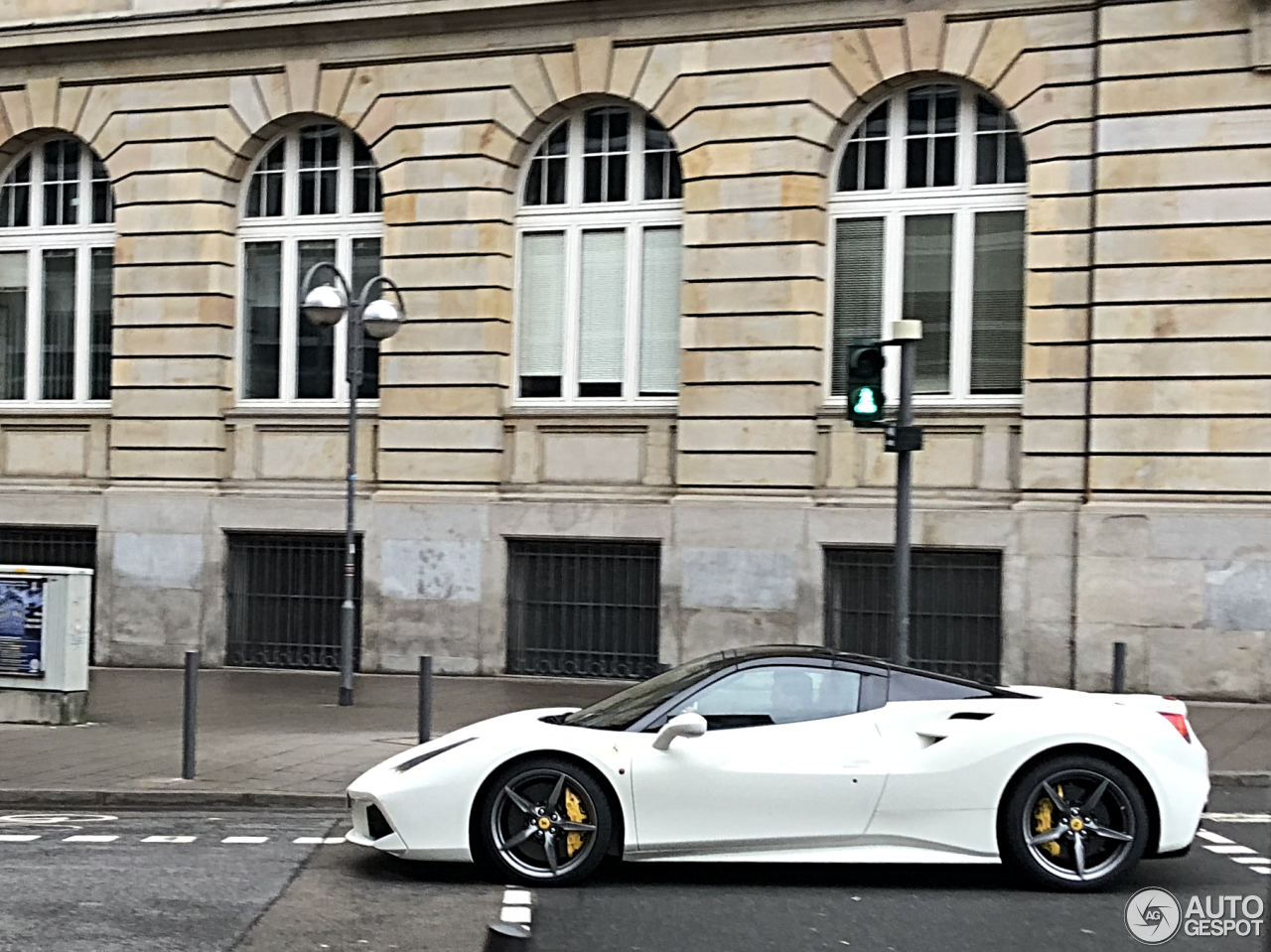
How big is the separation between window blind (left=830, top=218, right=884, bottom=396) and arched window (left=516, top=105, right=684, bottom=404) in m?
1.91

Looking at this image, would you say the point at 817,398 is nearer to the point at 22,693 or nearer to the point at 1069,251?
the point at 1069,251

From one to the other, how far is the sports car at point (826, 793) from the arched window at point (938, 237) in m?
10.5

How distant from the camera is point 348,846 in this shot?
31.9 feet

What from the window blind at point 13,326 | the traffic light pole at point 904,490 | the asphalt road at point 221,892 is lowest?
the asphalt road at point 221,892

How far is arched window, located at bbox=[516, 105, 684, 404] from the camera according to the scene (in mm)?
20031

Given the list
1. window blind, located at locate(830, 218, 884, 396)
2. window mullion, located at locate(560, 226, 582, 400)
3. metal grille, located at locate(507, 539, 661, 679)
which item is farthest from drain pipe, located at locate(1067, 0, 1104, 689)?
window mullion, located at locate(560, 226, 582, 400)

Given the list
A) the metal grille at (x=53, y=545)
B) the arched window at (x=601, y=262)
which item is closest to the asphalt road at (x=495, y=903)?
the arched window at (x=601, y=262)

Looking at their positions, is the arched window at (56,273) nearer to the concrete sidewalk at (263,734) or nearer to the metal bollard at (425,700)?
the concrete sidewalk at (263,734)

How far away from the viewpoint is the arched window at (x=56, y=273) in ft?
73.1

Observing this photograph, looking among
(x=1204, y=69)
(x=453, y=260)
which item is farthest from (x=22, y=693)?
(x=1204, y=69)

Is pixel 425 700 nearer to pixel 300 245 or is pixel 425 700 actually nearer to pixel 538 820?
pixel 538 820

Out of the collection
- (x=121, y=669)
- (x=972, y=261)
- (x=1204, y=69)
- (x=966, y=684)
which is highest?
(x=1204, y=69)

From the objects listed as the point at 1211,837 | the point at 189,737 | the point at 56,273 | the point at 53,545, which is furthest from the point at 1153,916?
the point at 56,273

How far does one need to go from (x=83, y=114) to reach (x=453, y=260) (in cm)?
563
